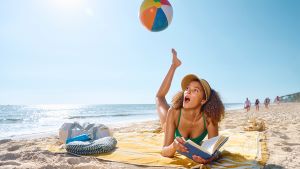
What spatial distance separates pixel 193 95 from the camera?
11.0 ft

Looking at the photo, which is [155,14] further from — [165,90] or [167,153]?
[167,153]

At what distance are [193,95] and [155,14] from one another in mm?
2463

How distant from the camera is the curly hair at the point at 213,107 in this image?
343 centimetres

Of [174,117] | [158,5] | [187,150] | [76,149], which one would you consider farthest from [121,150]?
[158,5]

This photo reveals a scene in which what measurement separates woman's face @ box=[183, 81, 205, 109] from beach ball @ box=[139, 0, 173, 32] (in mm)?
2268

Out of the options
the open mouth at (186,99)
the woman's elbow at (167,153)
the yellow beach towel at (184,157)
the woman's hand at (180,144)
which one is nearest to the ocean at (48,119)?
the yellow beach towel at (184,157)

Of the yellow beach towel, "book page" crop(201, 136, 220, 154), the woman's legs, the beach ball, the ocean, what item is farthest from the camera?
the ocean

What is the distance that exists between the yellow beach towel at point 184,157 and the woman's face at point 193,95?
2.33 feet

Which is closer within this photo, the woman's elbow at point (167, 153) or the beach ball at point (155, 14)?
the woman's elbow at point (167, 153)

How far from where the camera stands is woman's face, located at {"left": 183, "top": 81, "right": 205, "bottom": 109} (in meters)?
3.36

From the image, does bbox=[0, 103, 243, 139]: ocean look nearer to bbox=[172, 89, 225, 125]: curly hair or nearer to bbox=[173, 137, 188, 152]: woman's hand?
bbox=[172, 89, 225, 125]: curly hair

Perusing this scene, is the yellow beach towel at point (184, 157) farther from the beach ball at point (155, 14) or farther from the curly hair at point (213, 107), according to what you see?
the beach ball at point (155, 14)

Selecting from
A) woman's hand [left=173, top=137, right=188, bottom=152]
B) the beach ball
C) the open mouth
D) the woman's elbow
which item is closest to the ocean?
the beach ball

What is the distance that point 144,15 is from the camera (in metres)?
5.27
